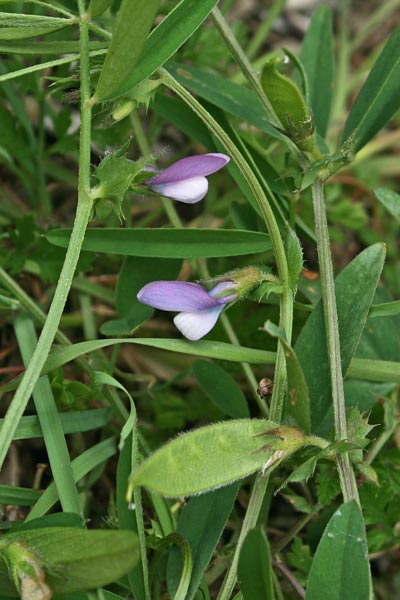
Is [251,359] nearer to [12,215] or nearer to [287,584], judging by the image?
[287,584]

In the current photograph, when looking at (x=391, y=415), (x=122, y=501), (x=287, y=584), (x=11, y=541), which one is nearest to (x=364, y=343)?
(x=391, y=415)

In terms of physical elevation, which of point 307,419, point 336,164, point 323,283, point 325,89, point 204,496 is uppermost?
point 325,89

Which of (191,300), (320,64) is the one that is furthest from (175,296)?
(320,64)

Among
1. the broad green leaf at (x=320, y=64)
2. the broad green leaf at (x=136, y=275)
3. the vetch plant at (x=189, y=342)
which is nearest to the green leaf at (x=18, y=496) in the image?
the vetch plant at (x=189, y=342)

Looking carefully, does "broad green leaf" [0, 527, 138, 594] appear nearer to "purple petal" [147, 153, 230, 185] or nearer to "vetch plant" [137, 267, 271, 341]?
"vetch plant" [137, 267, 271, 341]

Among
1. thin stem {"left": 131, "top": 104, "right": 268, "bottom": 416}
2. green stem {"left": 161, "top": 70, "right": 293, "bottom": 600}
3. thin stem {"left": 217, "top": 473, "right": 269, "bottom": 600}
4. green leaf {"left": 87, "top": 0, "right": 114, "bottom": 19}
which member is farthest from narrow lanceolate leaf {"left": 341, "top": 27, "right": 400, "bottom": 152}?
thin stem {"left": 217, "top": 473, "right": 269, "bottom": 600}

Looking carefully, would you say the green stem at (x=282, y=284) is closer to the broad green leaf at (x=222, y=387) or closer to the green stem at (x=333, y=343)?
the green stem at (x=333, y=343)
